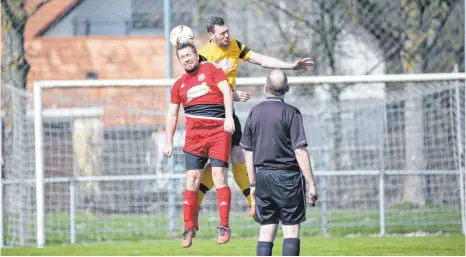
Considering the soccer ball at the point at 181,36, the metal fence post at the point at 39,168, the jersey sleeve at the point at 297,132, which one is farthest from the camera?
the metal fence post at the point at 39,168

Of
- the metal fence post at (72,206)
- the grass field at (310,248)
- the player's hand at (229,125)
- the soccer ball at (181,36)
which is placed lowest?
the grass field at (310,248)

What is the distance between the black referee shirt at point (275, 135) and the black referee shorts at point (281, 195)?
0.22ft

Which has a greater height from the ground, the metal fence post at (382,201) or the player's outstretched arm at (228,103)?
the player's outstretched arm at (228,103)

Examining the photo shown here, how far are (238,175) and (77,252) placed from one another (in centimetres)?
334

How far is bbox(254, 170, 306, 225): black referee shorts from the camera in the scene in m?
9.38

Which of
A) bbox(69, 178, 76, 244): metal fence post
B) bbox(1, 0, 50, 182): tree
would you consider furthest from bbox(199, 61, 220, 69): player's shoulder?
bbox(1, 0, 50, 182): tree

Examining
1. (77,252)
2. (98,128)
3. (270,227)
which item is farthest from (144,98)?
(270,227)

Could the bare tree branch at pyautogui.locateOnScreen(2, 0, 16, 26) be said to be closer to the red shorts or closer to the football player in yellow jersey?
the football player in yellow jersey

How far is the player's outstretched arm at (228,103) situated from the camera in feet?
32.8

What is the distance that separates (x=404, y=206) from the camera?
17031 millimetres

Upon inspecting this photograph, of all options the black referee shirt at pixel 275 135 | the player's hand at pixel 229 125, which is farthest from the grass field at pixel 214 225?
the black referee shirt at pixel 275 135

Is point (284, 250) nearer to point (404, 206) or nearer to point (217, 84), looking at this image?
point (217, 84)

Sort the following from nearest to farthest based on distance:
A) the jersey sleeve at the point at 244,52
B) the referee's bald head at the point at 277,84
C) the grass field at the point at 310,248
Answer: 1. the referee's bald head at the point at 277,84
2. the jersey sleeve at the point at 244,52
3. the grass field at the point at 310,248

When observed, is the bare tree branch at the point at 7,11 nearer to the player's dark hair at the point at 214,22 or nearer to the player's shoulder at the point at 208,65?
the player's dark hair at the point at 214,22
